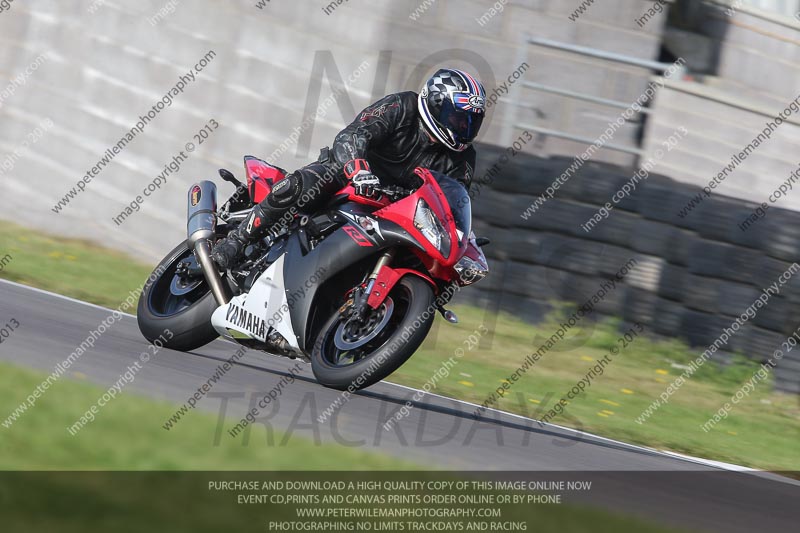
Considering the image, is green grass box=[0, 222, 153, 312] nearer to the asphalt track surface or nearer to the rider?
the asphalt track surface

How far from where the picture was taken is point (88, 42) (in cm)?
1381

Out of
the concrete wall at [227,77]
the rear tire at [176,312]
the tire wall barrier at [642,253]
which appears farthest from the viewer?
the concrete wall at [227,77]

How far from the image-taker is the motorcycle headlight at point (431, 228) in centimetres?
626

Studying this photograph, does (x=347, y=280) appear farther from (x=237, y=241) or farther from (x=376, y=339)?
(x=237, y=241)

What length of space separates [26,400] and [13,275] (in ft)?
18.9

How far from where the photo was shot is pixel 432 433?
6.17 meters

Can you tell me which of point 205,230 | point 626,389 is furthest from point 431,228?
point 626,389

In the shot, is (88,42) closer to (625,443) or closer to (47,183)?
(47,183)

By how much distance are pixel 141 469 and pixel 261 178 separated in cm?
341

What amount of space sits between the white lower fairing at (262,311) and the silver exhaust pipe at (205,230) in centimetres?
13

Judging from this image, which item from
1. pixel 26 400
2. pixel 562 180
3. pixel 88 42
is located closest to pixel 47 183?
pixel 88 42

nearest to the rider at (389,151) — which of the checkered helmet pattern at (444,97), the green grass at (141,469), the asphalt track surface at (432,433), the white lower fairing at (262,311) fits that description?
the checkered helmet pattern at (444,97)

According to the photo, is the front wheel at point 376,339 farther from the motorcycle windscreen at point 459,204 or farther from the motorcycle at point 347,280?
the motorcycle windscreen at point 459,204

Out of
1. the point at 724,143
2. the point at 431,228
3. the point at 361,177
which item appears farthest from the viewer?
the point at 724,143
